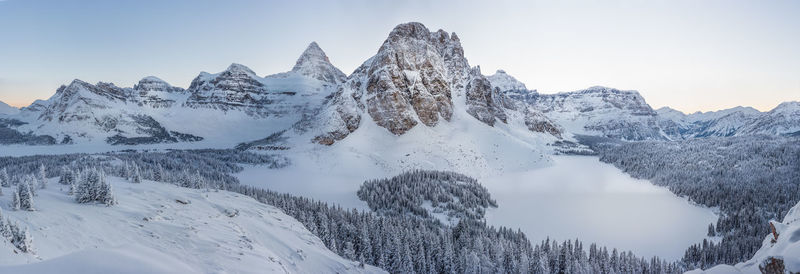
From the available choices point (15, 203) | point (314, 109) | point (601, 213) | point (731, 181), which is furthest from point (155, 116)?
point (731, 181)

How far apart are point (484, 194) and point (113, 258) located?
2113 inches

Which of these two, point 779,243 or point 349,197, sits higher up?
point 779,243

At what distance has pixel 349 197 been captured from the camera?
55812 mm

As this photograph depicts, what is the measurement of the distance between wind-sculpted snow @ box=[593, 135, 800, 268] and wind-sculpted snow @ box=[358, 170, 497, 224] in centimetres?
2738

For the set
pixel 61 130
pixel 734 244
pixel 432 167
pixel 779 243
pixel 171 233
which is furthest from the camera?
pixel 61 130

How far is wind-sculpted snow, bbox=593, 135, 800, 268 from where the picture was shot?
123 ft

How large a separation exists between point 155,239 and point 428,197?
4246 cm

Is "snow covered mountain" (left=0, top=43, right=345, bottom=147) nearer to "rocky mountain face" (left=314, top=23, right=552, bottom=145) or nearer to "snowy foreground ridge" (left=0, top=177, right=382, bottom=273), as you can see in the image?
"rocky mountain face" (left=314, top=23, right=552, bottom=145)

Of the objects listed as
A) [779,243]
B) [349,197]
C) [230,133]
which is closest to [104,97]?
[230,133]

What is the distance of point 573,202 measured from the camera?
53875 millimetres

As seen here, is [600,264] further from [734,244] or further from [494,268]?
[734,244]

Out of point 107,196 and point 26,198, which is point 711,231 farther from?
point 26,198

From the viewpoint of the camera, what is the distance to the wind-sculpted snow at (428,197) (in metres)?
49.2

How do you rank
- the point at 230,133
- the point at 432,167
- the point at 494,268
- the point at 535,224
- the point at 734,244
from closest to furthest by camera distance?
the point at 494,268 → the point at 734,244 → the point at 535,224 → the point at 432,167 → the point at 230,133
